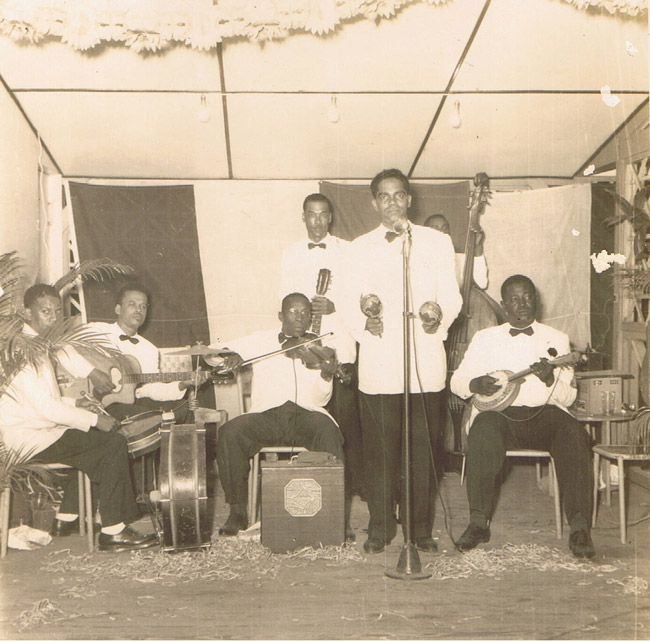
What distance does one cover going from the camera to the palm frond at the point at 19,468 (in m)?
3.71

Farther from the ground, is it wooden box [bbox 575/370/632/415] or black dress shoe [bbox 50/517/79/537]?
wooden box [bbox 575/370/632/415]

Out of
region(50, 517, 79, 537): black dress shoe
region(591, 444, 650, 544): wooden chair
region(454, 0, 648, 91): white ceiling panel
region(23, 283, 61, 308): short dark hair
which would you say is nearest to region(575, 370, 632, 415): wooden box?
region(591, 444, 650, 544): wooden chair

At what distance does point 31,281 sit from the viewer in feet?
16.7

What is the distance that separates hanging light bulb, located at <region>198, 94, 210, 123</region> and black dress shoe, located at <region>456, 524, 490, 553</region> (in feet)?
9.99

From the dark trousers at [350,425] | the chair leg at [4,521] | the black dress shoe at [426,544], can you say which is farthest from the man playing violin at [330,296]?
the chair leg at [4,521]

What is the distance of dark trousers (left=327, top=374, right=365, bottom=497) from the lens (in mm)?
4930

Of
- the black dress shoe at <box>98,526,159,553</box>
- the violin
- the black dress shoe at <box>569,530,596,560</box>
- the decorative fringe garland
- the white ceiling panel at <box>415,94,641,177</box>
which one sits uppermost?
the decorative fringe garland

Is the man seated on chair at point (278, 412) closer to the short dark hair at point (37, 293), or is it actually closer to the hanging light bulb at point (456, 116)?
the short dark hair at point (37, 293)

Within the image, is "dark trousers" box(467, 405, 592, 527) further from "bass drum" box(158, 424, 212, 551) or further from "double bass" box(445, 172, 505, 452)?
"bass drum" box(158, 424, 212, 551)

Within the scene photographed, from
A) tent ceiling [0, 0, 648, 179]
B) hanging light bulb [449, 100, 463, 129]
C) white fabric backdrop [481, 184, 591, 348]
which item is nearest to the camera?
tent ceiling [0, 0, 648, 179]

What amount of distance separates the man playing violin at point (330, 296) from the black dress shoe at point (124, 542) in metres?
1.25

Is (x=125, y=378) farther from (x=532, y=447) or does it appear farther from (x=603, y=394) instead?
(x=603, y=394)

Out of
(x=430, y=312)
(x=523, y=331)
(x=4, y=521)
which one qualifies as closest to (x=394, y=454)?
(x=430, y=312)

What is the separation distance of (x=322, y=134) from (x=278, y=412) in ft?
6.68
